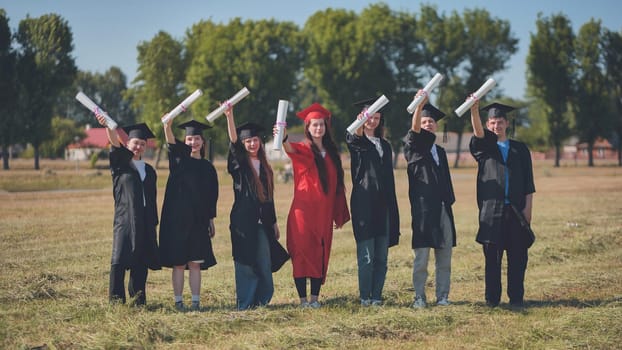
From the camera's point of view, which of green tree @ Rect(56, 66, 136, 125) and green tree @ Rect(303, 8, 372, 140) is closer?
green tree @ Rect(303, 8, 372, 140)

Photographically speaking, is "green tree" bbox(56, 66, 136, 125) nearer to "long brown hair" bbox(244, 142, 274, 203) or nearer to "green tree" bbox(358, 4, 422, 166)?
"green tree" bbox(358, 4, 422, 166)

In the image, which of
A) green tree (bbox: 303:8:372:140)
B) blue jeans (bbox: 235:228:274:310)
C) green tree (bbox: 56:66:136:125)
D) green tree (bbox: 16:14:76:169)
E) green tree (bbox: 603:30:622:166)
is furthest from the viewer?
green tree (bbox: 56:66:136:125)

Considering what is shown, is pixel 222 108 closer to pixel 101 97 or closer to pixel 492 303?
pixel 492 303

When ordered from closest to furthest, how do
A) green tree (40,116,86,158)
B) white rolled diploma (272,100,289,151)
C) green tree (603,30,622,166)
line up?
white rolled diploma (272,100,289,151) → green tree (603,30,622,166) → green tree (40,116,86,158)

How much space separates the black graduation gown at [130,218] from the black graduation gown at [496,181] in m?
3.98

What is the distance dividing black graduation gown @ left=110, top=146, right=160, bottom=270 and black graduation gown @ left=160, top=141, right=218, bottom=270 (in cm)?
16

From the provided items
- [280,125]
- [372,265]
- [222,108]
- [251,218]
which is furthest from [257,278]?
[222,108]

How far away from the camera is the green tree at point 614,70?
74875mm

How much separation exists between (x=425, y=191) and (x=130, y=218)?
3460 millimetres

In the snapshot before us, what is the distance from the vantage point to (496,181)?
906cm

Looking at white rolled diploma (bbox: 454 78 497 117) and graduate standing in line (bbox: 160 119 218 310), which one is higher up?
white rolled diploma (bbox: 454 78 497 117)

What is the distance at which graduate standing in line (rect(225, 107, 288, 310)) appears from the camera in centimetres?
870

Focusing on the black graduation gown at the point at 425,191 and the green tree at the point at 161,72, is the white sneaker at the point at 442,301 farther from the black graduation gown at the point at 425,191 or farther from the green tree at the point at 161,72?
the green tree at the point at 161,72

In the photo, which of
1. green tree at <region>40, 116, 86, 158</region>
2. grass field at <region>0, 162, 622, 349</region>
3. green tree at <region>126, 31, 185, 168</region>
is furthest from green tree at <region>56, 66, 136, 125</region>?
grass field at <region>0, 162, 622, 349</region>
